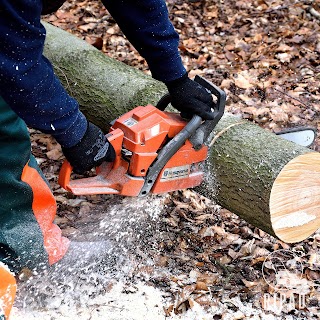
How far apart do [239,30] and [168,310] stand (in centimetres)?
413

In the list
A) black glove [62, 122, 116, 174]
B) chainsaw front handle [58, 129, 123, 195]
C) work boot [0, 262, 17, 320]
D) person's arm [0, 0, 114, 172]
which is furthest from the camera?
chainsaw front handle [58, 129, 123, 195]

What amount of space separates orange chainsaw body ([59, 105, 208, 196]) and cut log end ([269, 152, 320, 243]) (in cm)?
54

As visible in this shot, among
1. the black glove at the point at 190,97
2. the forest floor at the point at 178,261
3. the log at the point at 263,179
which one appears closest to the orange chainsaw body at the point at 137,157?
the black glove at the point at 190,97

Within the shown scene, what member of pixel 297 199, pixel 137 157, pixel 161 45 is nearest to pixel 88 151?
pixel 137 157

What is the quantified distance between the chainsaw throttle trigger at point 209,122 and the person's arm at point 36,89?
0.55 m

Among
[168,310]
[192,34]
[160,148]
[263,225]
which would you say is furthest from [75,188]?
[192,34]

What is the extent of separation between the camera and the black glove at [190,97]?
2.94m

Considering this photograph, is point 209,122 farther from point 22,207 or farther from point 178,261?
point 22,207

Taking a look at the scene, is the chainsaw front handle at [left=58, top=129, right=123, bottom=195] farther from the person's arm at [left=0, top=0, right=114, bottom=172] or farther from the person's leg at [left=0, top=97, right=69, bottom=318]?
the person's leg at [left=0, top=97, right=69, bottom=318]

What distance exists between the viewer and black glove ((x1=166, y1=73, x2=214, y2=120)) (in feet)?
9.65

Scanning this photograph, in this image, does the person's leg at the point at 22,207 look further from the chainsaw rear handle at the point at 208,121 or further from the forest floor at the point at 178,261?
the chainsaw rear handle at the point at 208,121

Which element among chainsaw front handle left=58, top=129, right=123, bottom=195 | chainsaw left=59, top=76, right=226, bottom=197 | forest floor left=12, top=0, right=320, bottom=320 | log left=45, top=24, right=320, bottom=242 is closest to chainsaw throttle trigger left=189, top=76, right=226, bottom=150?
chainsaw left=59, top=76, right=226, bottom=197

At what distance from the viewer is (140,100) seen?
3.65m

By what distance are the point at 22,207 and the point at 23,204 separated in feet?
0.09
